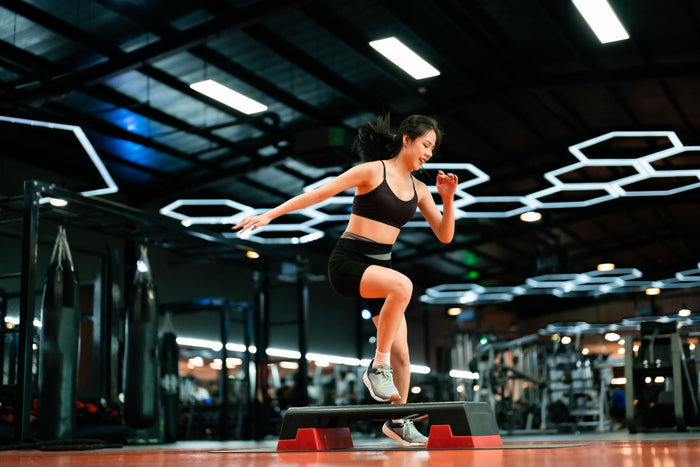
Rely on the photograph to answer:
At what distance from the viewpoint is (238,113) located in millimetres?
11031

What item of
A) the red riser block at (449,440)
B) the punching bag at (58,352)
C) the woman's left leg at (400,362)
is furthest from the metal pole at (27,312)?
the red riser block at (449,440)

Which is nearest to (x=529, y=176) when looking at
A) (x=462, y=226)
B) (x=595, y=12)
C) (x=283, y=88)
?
(x=462, y=226)

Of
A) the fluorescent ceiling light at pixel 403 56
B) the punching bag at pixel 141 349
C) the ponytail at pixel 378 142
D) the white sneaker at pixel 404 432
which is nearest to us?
the white sneaker at pixel 404 432

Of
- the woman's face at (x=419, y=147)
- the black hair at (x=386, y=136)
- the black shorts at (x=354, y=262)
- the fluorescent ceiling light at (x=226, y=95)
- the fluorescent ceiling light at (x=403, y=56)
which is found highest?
the fluorescent ceiling light at (x=403, y=56)

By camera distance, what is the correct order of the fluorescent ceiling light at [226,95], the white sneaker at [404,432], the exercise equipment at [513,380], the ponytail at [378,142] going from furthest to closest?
the exercise equipment at [513,380] → the fluorescent ceiling light at [226,95] → the ponytail at [378,142] → the white sneaker at [404,432]

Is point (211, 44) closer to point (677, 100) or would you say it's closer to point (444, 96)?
point (444, 96)

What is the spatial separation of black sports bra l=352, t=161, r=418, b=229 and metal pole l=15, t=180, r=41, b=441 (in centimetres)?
390

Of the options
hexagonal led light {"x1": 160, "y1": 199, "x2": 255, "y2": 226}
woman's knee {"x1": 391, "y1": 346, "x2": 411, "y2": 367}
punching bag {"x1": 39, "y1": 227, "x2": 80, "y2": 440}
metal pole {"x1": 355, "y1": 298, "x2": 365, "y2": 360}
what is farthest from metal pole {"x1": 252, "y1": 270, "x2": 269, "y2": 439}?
metal pole {"x1": 355, "y1": 298, "x2": 365, "y2": 360}

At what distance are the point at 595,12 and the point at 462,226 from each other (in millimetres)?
8298

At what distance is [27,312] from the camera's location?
6.16m

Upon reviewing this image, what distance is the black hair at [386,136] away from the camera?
11.0 ft

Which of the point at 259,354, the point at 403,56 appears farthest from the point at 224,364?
the point at 403,56

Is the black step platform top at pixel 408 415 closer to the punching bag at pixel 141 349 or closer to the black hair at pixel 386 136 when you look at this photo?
the black hair at pixel 386 136

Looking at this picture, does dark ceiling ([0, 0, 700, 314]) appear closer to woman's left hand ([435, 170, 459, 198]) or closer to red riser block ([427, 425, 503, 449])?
woman's left hand ([435, 170, 459, 198])
